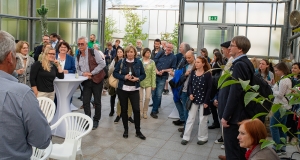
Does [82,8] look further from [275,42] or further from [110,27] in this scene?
[110,27]

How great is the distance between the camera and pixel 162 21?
25594mm

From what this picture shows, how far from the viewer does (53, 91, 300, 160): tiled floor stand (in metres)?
4.71

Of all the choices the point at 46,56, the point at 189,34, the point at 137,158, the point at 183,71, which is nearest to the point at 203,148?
the point at 137,158

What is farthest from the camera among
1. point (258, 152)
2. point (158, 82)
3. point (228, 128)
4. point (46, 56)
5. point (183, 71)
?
point (158, 82)

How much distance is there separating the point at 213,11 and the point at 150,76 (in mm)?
5761

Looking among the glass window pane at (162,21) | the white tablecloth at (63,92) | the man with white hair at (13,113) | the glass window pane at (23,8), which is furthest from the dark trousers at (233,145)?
the glass window pane at (162,21)

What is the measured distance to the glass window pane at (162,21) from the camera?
25.4 m

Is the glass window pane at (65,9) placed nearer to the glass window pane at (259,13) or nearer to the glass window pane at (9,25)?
the glass window pane at (9,25)

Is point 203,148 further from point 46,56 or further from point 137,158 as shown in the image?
point 46,56

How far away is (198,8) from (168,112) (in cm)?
543

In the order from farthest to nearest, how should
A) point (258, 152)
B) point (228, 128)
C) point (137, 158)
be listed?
1. point (137, 158)
2. point (228, 128)
3. point (258, 152)

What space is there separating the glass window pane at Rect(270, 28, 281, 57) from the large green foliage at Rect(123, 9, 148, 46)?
14094 millimetres

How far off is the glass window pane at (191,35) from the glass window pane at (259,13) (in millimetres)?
1989

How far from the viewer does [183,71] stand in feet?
20.4
